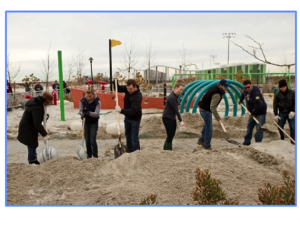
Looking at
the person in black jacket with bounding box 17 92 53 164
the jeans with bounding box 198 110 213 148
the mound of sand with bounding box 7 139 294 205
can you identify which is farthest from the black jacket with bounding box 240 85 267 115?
the person in black jacket with bounding box 17 92 53 164

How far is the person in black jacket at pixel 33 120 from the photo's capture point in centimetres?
462

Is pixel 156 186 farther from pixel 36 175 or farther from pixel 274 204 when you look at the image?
pixel 36 175

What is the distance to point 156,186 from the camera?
3656mm

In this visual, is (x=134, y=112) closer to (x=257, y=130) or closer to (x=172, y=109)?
(x=172, y=109)

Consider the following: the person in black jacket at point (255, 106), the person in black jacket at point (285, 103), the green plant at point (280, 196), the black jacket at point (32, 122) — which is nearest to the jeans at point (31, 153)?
the black jacket at point (32, 122)

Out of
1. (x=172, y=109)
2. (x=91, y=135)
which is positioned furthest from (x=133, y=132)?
(x=172, y=109)

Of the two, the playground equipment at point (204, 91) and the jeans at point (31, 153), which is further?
the playground equipment at point (204, 91)

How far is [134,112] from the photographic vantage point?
16.8 feet

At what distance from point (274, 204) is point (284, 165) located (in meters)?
2.15

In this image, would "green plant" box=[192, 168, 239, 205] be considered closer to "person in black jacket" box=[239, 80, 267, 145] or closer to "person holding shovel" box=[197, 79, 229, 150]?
"person holding shovel" box=[197, 79, 229, 150]

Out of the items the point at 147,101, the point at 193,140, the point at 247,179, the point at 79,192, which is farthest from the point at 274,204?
the point at 147,101

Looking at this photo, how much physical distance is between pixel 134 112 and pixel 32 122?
174 centimetres

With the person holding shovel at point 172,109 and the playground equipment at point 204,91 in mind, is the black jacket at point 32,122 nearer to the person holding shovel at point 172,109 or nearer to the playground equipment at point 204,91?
the person holding shovel at point 172,109

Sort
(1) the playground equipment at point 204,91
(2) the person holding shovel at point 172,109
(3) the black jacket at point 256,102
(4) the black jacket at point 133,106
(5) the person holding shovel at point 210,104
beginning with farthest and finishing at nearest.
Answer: (1) the playground equipment at point 204,91
(3) the black jacket at point 256,102
(5) the person holding shovel at point 210,104
(2) the person holding shovel at point 172,109
(4) the black jacket at point 133,106
